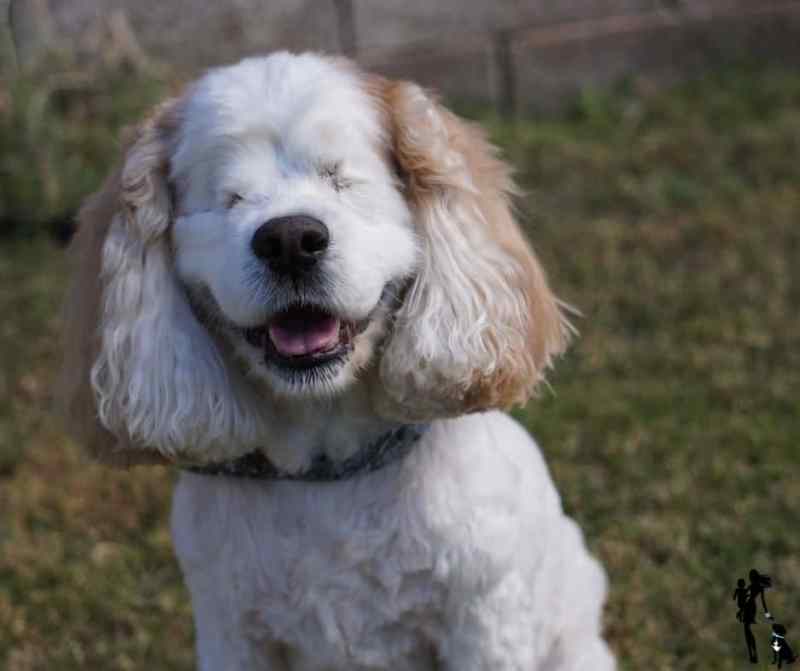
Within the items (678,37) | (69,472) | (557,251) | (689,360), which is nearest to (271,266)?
(69,472)

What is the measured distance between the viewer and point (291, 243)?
2.54 m

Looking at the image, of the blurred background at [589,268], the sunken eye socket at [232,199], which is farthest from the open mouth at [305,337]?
the blurred background at [589,268]

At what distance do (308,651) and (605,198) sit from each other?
146 inches

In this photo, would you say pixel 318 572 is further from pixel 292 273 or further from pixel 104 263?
pixel 104 263

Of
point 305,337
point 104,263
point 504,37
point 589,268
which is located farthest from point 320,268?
point 504,37

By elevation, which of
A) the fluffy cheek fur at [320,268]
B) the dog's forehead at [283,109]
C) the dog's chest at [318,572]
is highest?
the dog's forehead at [283,109]

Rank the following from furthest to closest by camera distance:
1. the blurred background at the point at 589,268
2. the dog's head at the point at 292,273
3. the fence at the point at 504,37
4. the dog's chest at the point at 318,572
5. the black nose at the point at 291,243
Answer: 1. the fence at the point at 504,37
2. the blurred background at the point at 589,268
3. the dog's chest at the point at 318,572
4. the dog's head at the point at 292,273
5. the black nose at the point at 291,243

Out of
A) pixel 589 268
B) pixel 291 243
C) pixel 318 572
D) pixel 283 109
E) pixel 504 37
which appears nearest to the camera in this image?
pixel 291 243

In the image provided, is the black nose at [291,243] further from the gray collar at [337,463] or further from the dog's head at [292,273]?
the gray collar at [337,463]

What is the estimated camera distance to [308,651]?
2914 mm

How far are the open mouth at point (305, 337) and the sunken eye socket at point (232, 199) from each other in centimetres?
23

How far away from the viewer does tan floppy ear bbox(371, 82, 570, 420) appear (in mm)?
2703

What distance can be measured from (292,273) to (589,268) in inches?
127

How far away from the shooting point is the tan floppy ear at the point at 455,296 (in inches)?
106
